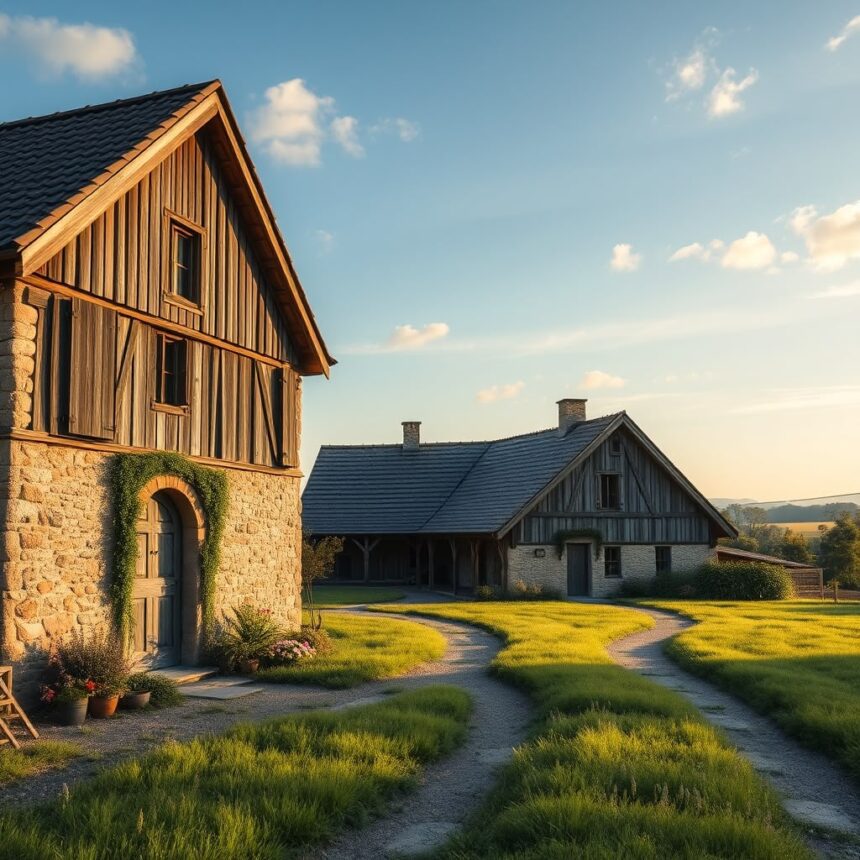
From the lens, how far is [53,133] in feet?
52.0

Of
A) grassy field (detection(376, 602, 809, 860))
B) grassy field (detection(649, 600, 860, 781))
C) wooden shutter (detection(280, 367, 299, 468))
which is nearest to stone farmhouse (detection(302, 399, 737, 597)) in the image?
grassy field (detection(649, 600, 860, 781))

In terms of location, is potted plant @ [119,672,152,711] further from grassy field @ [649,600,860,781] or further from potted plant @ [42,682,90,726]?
grassy field @ [649,600,860,781]

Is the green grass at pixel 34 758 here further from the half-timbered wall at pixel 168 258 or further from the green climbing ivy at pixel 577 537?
the green climbing ivy at pixel 577 537

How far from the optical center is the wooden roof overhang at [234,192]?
1151 centimetres

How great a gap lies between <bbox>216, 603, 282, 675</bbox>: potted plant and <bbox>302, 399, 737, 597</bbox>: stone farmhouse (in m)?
18.2

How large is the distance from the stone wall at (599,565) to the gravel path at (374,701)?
17486 mm

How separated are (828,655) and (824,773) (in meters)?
8.27

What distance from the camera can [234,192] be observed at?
656 inches

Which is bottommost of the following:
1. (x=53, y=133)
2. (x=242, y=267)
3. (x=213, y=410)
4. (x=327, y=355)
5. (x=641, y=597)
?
(x=641, y=597)

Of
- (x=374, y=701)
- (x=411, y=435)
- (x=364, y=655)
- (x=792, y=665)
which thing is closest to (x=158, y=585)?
(x=364, y=655)

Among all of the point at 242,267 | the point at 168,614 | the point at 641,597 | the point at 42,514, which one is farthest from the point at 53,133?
the point at 641,597

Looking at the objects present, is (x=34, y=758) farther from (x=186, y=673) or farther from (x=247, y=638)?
(x=247, y=638)

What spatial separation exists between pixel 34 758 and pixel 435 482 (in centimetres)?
3418

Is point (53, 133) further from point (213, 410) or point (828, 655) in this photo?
point (828, 655)
